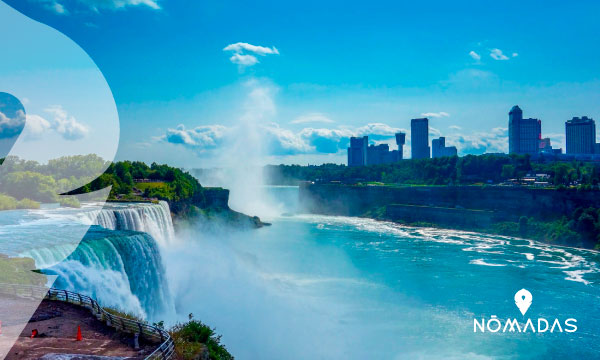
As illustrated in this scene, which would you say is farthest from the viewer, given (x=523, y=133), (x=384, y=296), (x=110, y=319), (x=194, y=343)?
(x=523, y=133)

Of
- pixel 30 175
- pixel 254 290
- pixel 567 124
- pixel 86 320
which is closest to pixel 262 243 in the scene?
pixel 254 290

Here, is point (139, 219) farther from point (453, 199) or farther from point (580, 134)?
point (580, 134)

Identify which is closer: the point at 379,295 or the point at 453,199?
the point at 379,295

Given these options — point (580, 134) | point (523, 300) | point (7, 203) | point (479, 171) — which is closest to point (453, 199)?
point (479, 171)

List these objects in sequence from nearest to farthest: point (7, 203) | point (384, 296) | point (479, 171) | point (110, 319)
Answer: point (110, 319), point (7, 203), point (384, 296), point (479, 171)

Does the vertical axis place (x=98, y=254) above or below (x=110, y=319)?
above

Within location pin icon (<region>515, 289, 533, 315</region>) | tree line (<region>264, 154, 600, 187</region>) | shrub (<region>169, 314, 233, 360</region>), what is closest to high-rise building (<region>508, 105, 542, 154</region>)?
tree line (<region>264, 154, 600, 187</region>)

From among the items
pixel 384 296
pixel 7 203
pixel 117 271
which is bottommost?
pixel 384 296
